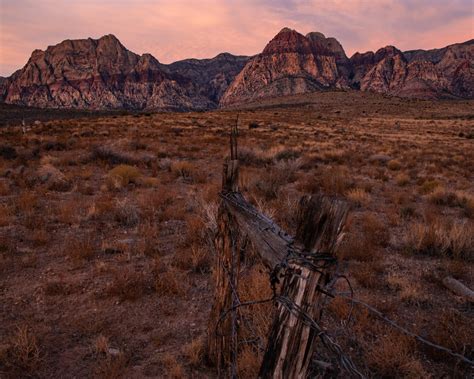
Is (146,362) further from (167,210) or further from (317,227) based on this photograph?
(167,210)

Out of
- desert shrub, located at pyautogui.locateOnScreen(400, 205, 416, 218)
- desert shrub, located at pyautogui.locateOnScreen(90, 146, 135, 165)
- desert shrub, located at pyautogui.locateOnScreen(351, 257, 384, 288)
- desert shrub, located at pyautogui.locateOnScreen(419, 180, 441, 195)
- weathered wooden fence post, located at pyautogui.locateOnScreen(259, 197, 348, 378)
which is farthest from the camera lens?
desert shrub, located at pyautogui.locateOnScreen(90, 146, 135, 165)

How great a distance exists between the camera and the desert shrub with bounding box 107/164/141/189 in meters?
10.3

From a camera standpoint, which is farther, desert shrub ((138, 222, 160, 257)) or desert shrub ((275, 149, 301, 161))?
desert shrub ((275, 149, 301, 161))

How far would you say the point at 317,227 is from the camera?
1510mm

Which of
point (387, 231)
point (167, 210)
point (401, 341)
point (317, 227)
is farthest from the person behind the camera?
point (167, 210)

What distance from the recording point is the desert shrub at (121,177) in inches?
405

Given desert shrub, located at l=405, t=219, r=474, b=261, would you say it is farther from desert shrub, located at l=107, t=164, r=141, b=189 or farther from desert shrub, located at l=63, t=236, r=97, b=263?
desert shrub, located at l=107, t=164, r=141, b=189

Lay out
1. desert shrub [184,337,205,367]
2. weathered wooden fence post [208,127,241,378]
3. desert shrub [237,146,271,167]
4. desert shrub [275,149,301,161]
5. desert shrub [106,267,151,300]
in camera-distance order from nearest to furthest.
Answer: weathered wooden fence post [208,127,241,378] → desert shrub [184,337,205,367] → desert shrub [106,267,151,300] → desert shrub [237,146,271,167] → desert shrub [275,149,301,161]

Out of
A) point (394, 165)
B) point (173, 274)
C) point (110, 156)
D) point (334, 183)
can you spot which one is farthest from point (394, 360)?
point (110, 156)

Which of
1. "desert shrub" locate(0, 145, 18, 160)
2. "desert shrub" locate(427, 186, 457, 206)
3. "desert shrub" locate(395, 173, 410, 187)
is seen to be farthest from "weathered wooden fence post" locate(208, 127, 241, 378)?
"desert shrub" locate(0, 145, 18, 160)

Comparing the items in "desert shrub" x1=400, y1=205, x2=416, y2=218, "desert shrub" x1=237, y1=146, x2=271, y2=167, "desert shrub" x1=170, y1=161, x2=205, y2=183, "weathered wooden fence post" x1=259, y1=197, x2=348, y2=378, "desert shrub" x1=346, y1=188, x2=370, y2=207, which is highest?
"weathered wooden fence post" x1=259, y1=197, x2=348, y2=378

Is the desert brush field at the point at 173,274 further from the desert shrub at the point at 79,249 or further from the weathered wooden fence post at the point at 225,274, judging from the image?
the weathered wooden fence post at the point at 225,274

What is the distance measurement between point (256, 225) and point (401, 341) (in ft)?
7.94

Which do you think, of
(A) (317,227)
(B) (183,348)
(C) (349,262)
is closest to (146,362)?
(B) (183,348)
